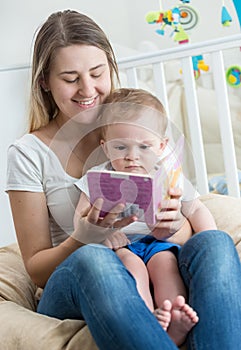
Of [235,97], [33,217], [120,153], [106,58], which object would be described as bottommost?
[235,97]

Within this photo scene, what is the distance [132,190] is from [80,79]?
33cm

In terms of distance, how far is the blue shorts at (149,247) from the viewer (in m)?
1.21

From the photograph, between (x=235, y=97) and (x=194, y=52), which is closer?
(x=194, y=52)

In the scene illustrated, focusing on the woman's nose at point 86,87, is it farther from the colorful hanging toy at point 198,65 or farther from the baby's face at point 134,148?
the colorful hanging toy at point 198,65

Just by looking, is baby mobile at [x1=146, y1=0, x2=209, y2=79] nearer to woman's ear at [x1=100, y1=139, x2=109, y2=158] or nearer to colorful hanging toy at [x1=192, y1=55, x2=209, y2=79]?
colorful hanging toy at [x1=192, y1=55, x2=209, y2=79]

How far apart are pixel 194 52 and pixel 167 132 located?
749 mm

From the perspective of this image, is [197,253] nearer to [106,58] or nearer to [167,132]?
[167,132]

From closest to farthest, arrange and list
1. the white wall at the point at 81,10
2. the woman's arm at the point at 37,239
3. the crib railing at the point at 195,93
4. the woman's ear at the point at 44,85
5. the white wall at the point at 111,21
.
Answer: the woman's arm at the point at 37,239 < the woman's ear at the point at 44,85 < the crib railing at the point at 195,93 < the white wall at the point at 81,10 < the white wall at the point at 111,21

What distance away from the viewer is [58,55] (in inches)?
50.7

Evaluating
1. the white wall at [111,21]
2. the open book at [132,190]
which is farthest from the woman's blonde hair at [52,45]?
the white wall at [111,21]

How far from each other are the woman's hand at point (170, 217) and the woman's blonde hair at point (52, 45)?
317 millimetres

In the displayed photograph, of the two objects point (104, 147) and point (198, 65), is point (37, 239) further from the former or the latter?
point (198, 65)

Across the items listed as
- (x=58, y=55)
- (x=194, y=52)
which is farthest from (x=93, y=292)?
(x=194, y=52)

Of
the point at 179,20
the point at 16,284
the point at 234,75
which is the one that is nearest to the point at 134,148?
the point at 16,284
